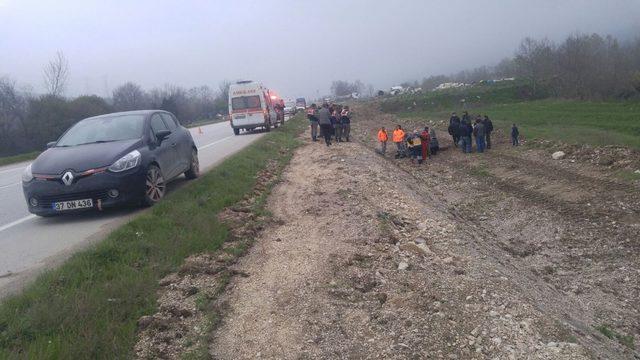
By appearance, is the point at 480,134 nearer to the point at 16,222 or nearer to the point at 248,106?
the point at 248,106

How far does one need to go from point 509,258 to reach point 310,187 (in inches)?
170

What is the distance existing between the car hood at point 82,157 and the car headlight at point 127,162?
0.06 m

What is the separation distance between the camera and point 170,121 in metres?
10.7

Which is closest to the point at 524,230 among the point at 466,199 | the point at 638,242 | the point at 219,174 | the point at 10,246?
the point at 638,242

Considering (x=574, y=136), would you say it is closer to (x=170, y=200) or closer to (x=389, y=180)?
(x=389, y=180)

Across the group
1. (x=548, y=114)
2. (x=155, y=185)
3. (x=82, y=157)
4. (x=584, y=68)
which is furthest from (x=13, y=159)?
(x=584, y=68)

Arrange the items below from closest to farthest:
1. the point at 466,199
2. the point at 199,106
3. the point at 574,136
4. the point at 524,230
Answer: the point at 524,230
the point at 466,199
the point at 574,136
the point at 199,106

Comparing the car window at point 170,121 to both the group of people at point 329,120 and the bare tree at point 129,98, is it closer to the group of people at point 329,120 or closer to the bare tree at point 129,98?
the group of people at point 329,120

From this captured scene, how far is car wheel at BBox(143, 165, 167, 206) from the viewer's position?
27.9 feet

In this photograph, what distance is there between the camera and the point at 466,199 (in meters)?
14.4

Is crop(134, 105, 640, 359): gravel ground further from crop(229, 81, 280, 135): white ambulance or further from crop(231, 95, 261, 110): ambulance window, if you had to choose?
crop(231, 95, 261, 110): ambulance window

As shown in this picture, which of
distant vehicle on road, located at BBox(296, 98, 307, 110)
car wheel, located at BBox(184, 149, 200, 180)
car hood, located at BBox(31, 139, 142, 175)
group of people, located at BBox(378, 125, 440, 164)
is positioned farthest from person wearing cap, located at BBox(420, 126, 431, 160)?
distant vehicle on road, located at BBox(296, 98, 307, 110)

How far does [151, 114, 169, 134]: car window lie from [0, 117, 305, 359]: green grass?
1.67 metres

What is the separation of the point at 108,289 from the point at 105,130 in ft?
15.8
